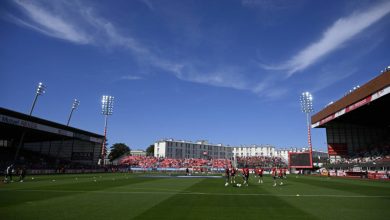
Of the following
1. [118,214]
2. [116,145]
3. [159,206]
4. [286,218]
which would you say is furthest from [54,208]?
[116,145]

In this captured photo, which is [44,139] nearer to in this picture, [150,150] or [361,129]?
[361,129]

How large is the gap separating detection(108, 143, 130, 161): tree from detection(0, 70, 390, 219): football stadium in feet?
143

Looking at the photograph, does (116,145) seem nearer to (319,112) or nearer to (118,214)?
(319,112)

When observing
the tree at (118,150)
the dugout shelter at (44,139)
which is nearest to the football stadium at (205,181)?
the dugout shelter at (44,139)

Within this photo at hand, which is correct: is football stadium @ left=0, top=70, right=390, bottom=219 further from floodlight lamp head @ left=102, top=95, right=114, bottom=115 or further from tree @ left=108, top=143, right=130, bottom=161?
tree @ left=108, top=143, right=130, bottom=161

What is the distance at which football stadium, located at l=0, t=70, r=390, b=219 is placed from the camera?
1334cm

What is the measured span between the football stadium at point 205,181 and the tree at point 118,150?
4360 centimetres

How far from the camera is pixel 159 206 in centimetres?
1462

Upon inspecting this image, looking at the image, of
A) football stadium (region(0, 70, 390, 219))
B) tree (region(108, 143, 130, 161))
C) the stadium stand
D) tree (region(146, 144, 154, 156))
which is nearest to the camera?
football stadium (region(0, 70, 390, 219))

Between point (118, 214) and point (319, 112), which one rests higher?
point (319, 112)

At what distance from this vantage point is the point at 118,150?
157250 millimetres

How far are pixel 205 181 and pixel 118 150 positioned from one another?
5050 inches

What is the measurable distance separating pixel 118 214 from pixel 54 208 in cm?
376

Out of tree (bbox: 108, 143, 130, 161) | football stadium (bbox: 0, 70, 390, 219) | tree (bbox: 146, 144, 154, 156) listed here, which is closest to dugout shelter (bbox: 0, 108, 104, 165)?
football stadium (bbox: 0, 70, 390, 219)
